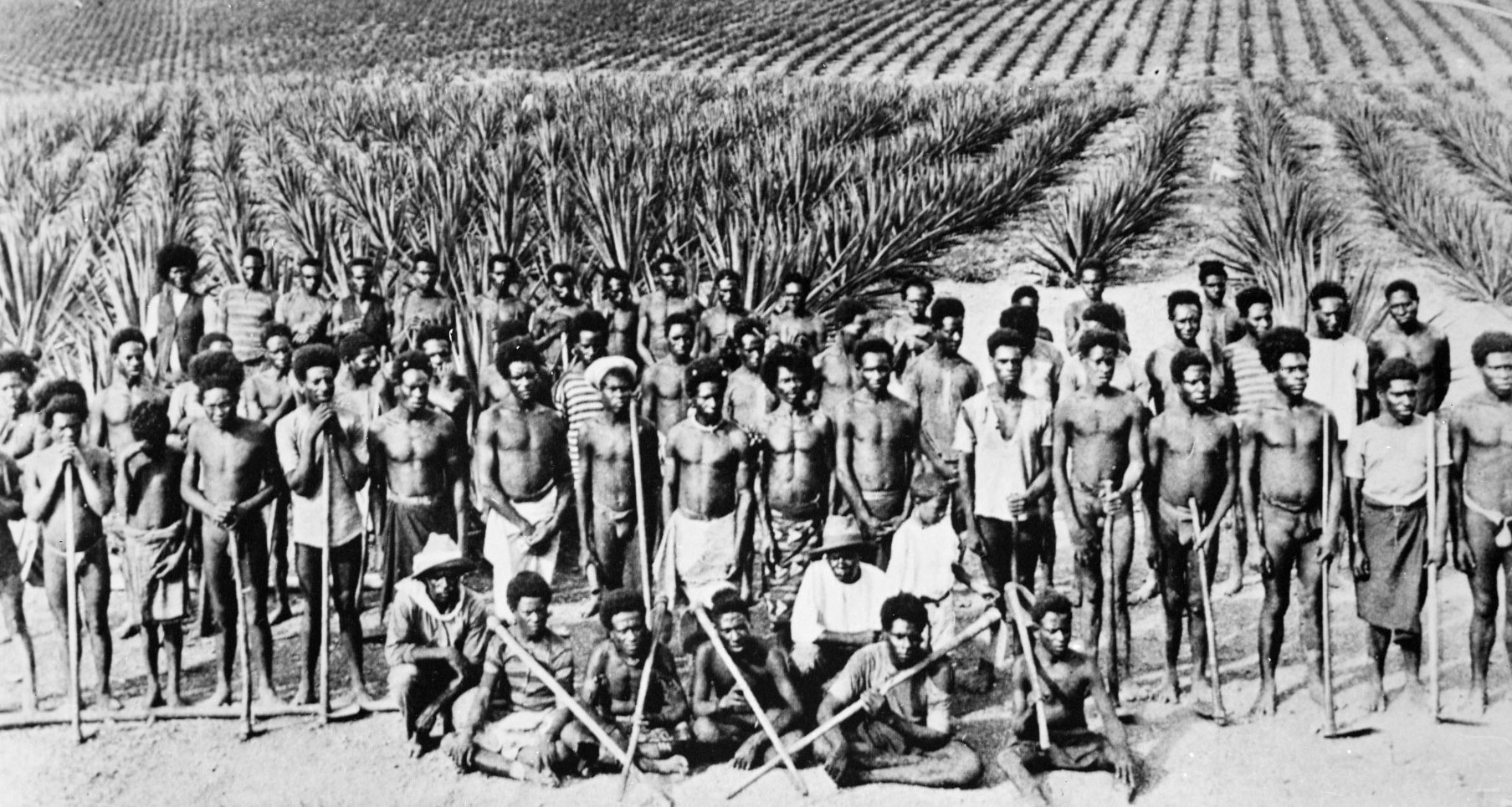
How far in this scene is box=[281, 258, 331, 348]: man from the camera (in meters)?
6.05

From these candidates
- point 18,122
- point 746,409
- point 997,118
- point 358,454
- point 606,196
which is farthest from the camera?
point 997,118

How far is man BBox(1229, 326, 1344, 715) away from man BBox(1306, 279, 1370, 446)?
2.71 feet

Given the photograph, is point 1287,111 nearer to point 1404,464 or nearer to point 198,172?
point 1404,464

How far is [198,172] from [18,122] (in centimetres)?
231

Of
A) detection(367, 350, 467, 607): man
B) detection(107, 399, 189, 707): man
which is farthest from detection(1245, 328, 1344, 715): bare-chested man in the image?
detection(107, 399, 189, 707): man

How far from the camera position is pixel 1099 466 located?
4.25 meters

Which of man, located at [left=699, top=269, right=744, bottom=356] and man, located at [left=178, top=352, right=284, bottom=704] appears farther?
man, located at [left=699, top=269, right=744, bottom=356]

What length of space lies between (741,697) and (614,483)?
1.05 m

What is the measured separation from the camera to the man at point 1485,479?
3.88 m

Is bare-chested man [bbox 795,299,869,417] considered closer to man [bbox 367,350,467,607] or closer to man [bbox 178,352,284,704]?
man [bbox 367,350,467,607]

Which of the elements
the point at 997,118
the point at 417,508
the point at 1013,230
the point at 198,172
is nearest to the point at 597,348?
the point at 417,508

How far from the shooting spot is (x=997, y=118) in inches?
429

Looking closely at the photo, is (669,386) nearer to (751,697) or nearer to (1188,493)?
(751,697)

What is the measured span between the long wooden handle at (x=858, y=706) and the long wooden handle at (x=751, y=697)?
39mm
